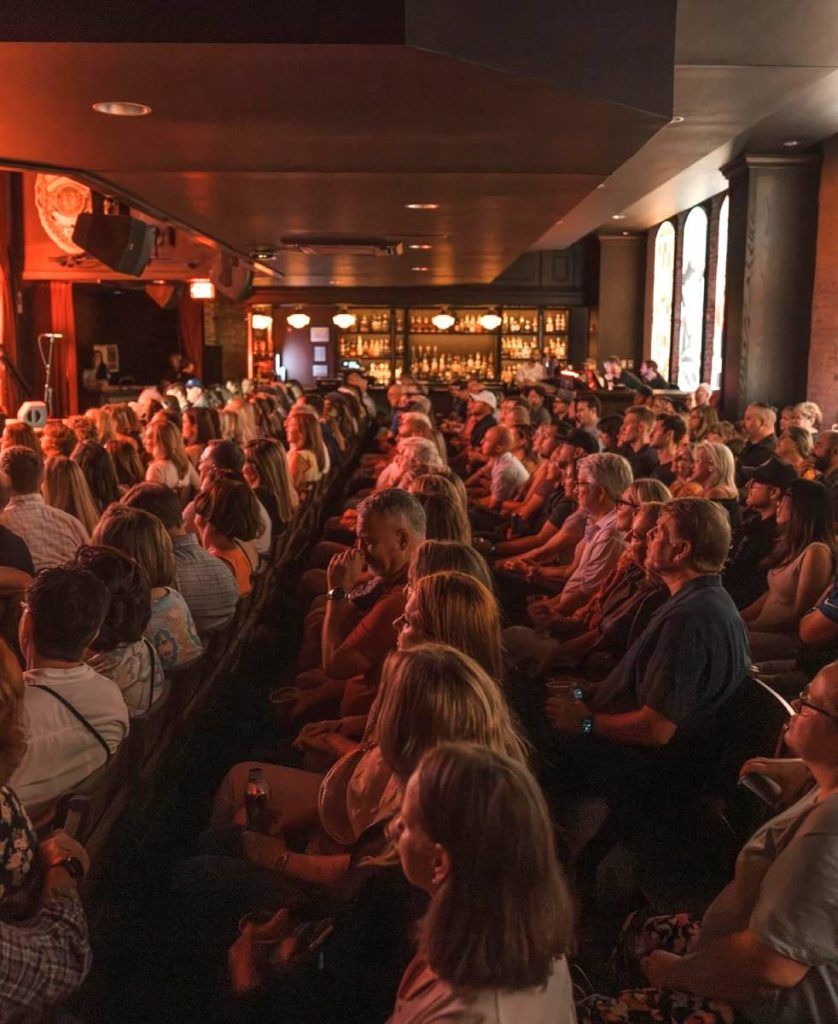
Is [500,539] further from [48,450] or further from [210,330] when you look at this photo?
[210,330]

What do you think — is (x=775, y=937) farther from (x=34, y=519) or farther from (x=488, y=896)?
(x=34, y=519)

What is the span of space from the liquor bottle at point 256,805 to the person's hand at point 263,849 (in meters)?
0.08

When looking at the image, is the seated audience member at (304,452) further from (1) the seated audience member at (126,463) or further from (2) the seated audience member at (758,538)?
(2) the seated audience member at (758,538)

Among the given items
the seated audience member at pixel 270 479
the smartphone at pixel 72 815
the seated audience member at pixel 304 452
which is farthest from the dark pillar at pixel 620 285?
the smartphone at pixel 72 815

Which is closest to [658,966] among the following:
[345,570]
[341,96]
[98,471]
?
[345,570]

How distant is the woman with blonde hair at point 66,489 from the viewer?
212 inches

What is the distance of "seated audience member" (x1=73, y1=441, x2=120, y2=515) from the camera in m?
5.95

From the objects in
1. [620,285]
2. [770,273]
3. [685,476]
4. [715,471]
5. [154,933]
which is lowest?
[154,933]

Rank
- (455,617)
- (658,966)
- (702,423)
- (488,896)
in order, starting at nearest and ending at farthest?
(488,896), (658,966), (455,617), (702,423)

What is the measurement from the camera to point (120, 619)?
3.06 meters

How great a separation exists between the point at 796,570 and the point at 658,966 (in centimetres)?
265

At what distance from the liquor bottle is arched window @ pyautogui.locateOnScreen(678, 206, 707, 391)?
48.2 ft

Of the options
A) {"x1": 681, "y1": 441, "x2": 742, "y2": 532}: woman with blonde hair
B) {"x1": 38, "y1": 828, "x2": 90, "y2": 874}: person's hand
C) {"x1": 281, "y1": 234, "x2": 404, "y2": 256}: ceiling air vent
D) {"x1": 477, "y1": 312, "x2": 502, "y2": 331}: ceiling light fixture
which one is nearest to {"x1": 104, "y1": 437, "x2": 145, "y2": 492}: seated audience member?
{"x1": 281, "y1": 234, "x2": 404, "y2": 256}: ceiling air vent

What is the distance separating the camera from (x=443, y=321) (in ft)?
66.0
